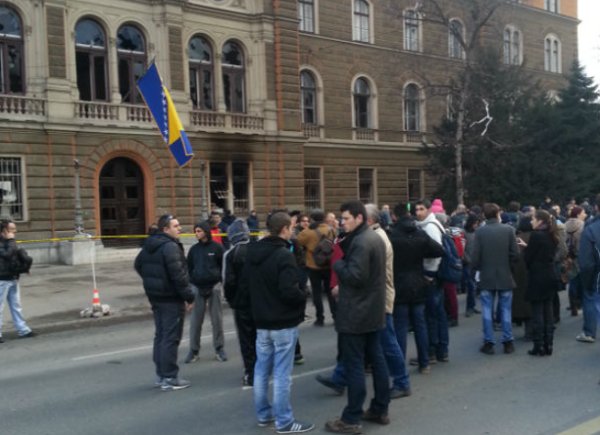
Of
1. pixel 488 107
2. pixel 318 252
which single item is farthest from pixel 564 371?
pixel 488 107

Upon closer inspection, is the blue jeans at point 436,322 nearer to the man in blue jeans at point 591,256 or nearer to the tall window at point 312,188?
the man in blue jeans at point 591,256

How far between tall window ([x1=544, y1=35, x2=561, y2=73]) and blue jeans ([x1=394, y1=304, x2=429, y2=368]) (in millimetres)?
41606

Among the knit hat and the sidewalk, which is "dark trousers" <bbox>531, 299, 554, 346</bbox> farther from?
the sidewalk

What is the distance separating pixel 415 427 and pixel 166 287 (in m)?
3.06

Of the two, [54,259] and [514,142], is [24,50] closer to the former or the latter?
[54,259]

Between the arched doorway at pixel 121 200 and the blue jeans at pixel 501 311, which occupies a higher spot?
the arched doorway at pixel 121 200

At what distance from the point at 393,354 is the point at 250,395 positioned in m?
1.63

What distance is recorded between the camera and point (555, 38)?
146 feet

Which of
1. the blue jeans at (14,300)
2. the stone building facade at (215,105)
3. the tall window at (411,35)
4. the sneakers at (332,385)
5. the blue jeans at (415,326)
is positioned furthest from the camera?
the tall window at (411,35)

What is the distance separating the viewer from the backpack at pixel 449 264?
8.06m

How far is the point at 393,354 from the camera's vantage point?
6.43 metres

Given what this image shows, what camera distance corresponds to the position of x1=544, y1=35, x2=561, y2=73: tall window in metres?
43.9

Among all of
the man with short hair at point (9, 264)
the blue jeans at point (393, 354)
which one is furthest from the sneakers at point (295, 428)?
the man with short hair at point (9, 264)

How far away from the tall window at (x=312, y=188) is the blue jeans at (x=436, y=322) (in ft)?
75.0
